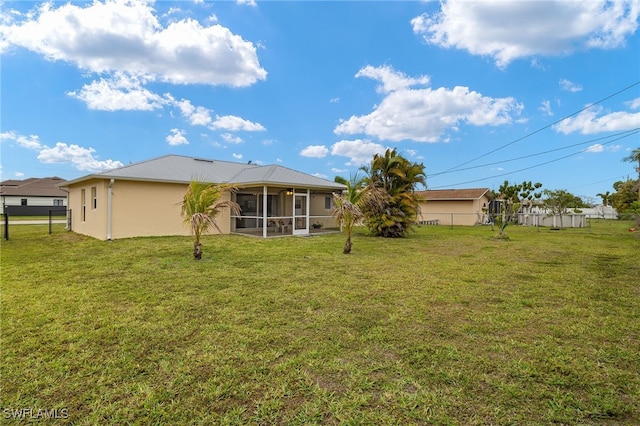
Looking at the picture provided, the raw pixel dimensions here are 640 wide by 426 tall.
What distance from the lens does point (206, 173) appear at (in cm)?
1562

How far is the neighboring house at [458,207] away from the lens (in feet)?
89.8

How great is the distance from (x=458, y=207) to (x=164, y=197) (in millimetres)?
24793

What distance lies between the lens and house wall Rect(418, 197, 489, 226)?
27344 mm

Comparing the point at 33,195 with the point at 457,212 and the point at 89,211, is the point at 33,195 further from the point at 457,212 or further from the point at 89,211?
Result: the point at 457,212

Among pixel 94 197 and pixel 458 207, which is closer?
pixel 94 197

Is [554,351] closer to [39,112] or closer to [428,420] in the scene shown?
[428,420]

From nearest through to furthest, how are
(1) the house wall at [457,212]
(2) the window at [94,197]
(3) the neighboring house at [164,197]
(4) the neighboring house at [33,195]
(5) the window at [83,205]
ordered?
(3) the neighboring house at [164,197] < (2) the window at [94,197] < (5) the window at [83,205] < (1) the house wall at [457,212] < (4) the neighboring house at [33,195]

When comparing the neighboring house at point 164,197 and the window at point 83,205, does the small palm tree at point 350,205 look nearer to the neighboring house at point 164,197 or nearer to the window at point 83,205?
the neighboring house at point 164,197

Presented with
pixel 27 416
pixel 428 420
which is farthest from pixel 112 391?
pixel 428 420

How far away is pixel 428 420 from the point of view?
215 centimetres

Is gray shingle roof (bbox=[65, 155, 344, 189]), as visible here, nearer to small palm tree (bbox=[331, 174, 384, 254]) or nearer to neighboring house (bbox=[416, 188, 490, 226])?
small palm tree (bbox=[331, 174, 384, 254])

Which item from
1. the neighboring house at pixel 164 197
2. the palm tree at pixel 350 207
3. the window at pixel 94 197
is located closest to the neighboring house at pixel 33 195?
the neighboring house at pixel 164 197

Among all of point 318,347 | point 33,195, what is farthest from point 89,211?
point 33,195

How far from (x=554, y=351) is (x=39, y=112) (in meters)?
20.6
